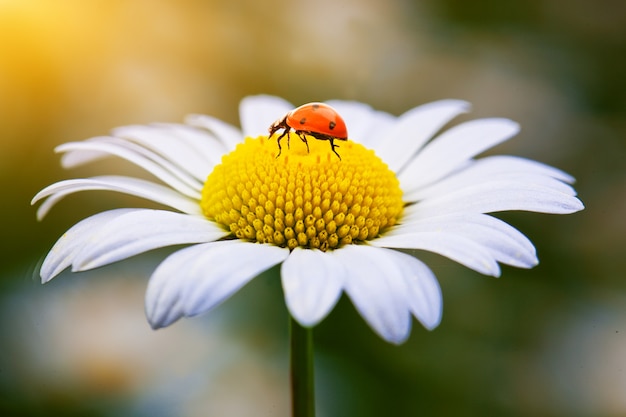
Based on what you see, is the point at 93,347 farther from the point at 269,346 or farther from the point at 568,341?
the point at 568,341

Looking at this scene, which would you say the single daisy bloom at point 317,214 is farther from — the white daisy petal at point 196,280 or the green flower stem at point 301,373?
the green flower stem at point 301,373

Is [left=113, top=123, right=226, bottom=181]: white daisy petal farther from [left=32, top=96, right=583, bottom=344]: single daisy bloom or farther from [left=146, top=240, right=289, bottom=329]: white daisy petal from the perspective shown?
[left=146, top=240, right=289, bottom=329]: white daisy petal

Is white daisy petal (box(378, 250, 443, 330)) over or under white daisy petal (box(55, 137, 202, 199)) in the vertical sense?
under

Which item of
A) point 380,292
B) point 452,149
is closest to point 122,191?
point 380,292

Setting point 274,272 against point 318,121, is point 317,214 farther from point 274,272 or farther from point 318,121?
point 274,272

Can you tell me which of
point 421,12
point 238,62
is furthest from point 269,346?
point 421,12

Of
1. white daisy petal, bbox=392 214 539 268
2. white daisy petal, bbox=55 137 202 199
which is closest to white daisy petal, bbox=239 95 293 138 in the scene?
white daisy petal, bbox=55 137 202 199
